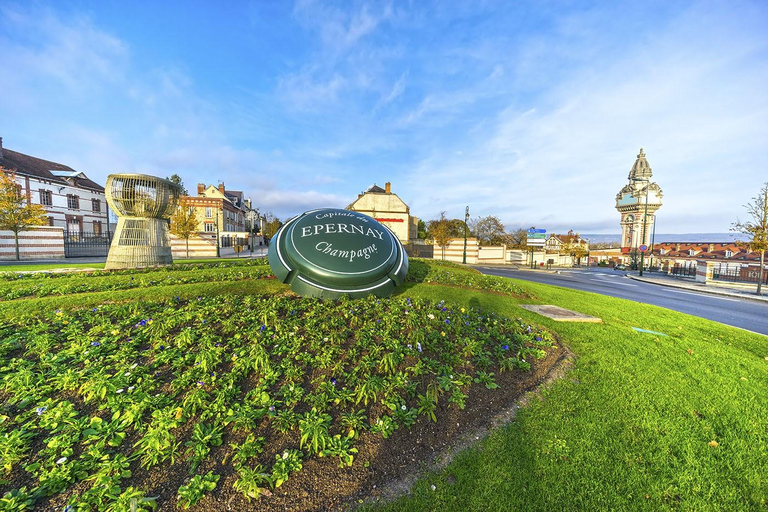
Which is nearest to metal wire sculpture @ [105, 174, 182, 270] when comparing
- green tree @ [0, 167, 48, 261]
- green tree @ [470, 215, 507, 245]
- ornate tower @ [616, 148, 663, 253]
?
green tree @ [0, 167, 48, 261]

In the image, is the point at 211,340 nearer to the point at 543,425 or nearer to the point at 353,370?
the point at 353,370

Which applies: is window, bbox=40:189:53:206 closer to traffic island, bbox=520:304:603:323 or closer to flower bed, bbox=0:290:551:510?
flower bed, bbox=0:290:551:510

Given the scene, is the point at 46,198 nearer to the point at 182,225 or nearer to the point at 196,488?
the point at 182,225

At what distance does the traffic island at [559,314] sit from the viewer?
6.21 meters

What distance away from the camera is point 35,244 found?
2014cm

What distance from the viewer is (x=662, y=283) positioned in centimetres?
2022

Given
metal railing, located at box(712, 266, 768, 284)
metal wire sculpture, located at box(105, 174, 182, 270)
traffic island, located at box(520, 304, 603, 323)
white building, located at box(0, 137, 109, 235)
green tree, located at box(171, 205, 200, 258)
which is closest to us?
traffic island, located at box(520, 304, 603, 323)

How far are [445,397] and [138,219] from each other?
12164mm

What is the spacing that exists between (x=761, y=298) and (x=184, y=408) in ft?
77.8

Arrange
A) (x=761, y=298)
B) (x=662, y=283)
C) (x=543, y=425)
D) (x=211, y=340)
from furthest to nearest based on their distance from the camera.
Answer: (x=662, y=283) → (x=761, y=298) → (x=211, y=340) → (x=543, y=425)

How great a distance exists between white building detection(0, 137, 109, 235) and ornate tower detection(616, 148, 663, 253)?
91919mm

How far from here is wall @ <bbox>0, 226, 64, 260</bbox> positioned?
63.8 feet

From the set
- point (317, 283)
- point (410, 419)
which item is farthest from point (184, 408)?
point (317, 283)

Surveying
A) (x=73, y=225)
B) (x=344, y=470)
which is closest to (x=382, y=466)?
(x=344, y=470)
